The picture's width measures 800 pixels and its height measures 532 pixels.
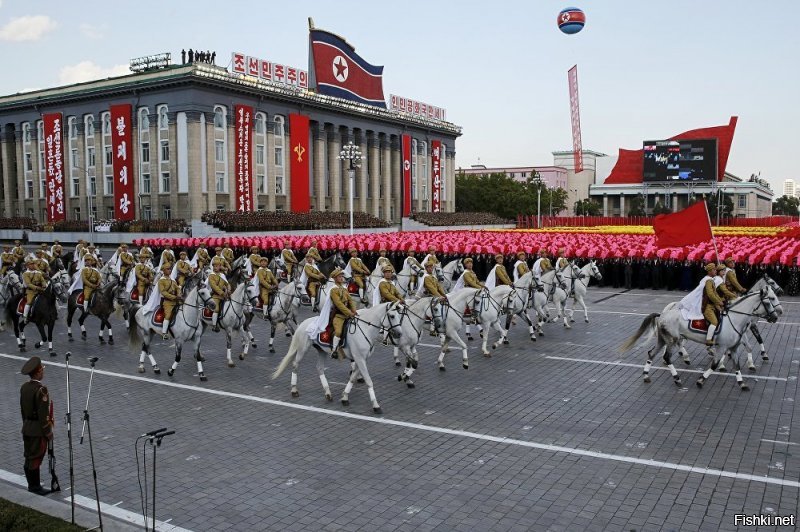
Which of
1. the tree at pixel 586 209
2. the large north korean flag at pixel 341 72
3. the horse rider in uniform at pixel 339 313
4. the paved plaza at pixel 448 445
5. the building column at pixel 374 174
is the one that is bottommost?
the paved plaza at pixel 448 445

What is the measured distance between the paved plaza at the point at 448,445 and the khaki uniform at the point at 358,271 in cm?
561

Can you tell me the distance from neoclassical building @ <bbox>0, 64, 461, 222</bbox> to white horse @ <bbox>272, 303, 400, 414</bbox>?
5007 centimetres

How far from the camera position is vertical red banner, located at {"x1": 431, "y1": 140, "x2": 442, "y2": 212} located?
94062 mm

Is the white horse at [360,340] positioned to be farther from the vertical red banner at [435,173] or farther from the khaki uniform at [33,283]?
the vertical red banner at [435,173]

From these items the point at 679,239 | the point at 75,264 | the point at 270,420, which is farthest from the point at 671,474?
the point at 75,264

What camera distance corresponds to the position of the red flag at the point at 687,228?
1797cm

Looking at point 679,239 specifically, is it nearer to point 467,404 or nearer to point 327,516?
point 467,404

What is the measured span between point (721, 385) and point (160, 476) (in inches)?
403

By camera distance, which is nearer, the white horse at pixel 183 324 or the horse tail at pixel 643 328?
the horse tail at pixel 643 328

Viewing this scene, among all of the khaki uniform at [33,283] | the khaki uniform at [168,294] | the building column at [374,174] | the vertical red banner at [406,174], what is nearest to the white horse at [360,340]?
the khaki uniform at [168,294]

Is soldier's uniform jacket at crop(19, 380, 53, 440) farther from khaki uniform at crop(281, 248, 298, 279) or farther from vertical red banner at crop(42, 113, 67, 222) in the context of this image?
vertical red banner at crop(42, 113, 67, 222)

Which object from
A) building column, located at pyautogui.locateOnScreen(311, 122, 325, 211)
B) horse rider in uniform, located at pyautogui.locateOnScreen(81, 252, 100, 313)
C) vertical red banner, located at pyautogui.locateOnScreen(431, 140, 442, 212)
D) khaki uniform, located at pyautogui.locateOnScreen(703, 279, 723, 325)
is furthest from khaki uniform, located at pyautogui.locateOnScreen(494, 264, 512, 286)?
vertical red banner, located at pyautogui.locateOnScreen(431, 140, 442, 212)

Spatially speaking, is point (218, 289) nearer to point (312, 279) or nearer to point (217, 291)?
point (217, 291)

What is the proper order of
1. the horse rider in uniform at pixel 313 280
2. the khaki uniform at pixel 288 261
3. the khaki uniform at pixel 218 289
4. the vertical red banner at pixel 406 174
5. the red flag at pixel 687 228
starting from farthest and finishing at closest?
the vertical red banner at pixel 406 174 → the khaki uniform at pixel 288 261 → the horse rider in uniform at pixel 313 280 → the red flag at pixel 687 228 → the khaki uniform at pixel 218 289
